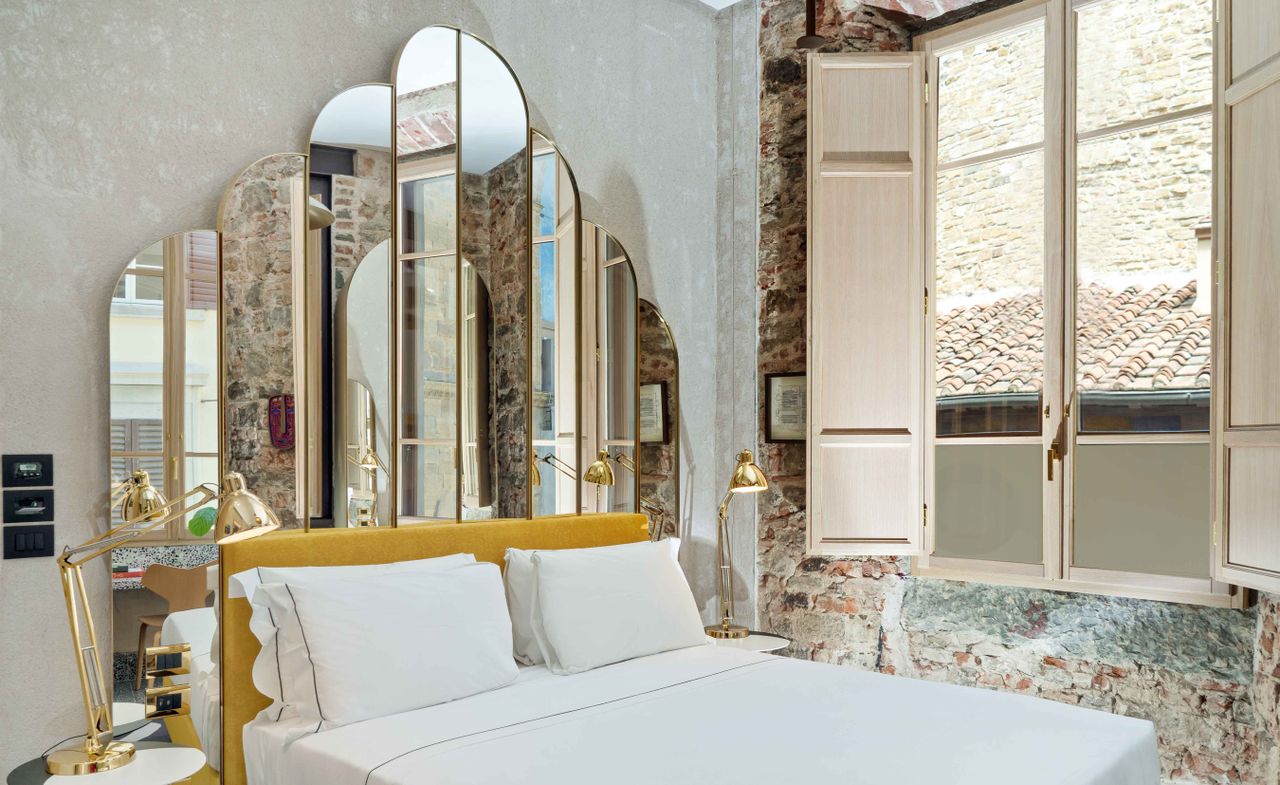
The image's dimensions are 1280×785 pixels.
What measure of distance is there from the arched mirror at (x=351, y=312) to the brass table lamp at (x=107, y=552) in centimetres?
42

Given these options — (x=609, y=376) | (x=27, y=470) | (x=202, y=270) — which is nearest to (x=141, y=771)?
(x=27, y=470)

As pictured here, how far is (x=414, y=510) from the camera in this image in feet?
10.3

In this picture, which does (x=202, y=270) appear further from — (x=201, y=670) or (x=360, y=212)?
(x=201, y=670)

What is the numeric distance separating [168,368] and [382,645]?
98 cm

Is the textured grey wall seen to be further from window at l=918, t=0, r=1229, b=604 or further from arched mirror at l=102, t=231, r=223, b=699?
window at l=918, t=0, r=1229, b=604

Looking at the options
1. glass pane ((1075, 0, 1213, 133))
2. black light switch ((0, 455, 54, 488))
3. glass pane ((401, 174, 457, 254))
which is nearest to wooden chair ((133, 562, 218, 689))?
black light switch ((0, 455, 54, 488))

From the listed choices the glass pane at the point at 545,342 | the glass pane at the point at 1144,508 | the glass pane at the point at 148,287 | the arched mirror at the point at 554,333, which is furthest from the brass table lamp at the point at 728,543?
the glass pane at the point at 148,287

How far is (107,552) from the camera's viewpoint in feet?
8.14

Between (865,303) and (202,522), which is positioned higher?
(865,303)

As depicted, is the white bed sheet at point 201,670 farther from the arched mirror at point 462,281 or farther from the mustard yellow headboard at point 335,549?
the arched mirror at point 462,281

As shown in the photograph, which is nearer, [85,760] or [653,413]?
[85,760]

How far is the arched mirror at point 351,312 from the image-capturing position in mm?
2900

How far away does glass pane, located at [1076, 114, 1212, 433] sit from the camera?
3.40m

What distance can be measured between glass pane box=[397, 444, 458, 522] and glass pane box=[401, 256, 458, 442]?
50 millimetres
